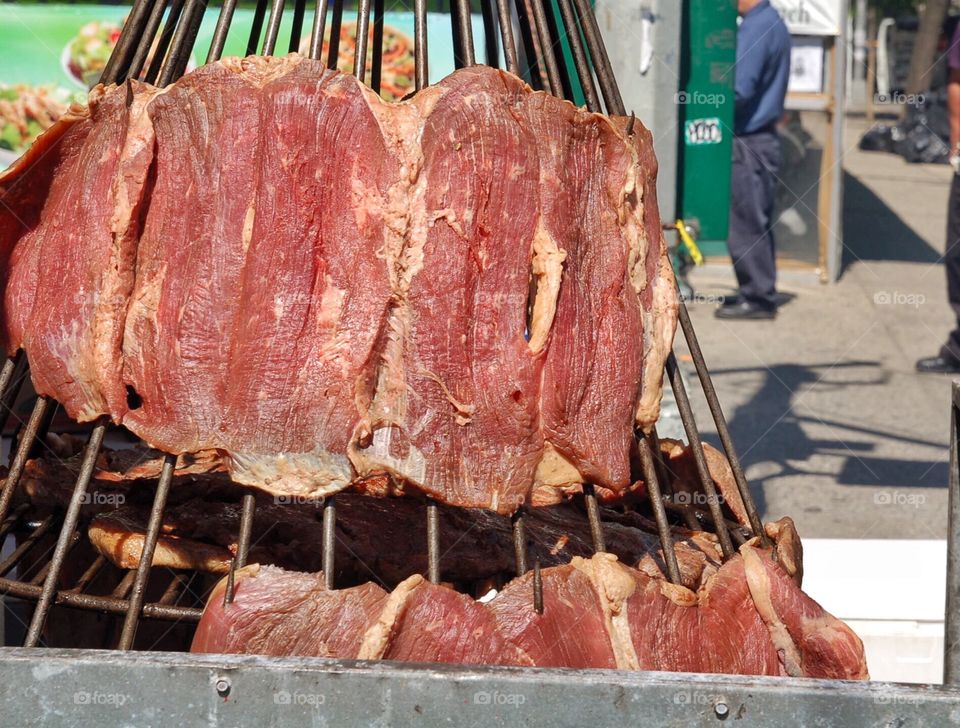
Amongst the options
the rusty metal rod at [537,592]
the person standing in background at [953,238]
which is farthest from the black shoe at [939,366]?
the rusty metal rod at [537,592]

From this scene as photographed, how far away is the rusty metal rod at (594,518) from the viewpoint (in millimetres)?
2466

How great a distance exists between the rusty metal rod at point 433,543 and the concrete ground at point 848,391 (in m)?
3.81

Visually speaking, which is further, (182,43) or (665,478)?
(665,478)

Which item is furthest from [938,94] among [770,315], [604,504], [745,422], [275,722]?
[275,722]

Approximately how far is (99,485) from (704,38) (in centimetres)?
528

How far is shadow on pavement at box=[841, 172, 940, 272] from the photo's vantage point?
12617 millimetres

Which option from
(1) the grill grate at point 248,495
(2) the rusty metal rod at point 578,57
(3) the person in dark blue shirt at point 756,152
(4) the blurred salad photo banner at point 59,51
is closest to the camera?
(1) the grill grate at point 248,495

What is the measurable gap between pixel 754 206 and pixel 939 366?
2.31 meters

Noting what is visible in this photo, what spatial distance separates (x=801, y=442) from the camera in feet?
23.8

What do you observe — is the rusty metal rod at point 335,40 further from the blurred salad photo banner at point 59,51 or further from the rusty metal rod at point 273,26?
the blurred salad photo banner at point 59,51

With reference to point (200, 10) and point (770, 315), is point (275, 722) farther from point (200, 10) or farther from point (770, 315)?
point (770, 315)

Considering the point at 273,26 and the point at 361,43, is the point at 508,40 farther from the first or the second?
the point at 273,26

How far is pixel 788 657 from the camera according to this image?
2.38 meters

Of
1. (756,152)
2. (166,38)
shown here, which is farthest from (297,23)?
(756,152)
